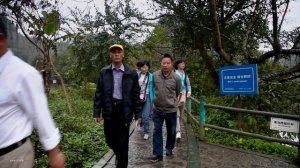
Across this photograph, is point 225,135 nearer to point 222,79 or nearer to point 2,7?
point 222,79

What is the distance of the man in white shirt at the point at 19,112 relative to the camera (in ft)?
6.81

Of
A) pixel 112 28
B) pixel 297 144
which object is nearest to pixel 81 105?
pixel 112 28

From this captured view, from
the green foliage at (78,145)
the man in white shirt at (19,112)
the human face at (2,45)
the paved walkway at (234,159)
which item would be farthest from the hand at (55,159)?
the paved walkway at (234,159)

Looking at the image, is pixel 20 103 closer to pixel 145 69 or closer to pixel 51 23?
pixel 145 69

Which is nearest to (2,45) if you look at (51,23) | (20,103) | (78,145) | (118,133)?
(20,103)

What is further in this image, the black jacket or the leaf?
the leaf

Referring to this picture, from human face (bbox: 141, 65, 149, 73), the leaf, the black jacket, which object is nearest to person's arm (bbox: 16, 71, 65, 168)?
the black jacket

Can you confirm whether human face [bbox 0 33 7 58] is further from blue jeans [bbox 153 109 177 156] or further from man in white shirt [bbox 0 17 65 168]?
blue jeans [bbox 153 109 177 156]

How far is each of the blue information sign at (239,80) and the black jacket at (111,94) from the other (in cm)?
335

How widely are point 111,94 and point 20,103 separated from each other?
2.61 meters

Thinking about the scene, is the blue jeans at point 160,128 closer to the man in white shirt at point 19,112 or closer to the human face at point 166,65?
the human face at point 166,65

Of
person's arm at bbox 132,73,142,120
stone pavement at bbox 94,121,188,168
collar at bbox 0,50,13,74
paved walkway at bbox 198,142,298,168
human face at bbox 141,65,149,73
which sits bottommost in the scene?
paved walkway at bbox 198,142,298,168

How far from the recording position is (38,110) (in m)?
2.14

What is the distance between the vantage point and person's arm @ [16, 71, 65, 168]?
6.84 ft
